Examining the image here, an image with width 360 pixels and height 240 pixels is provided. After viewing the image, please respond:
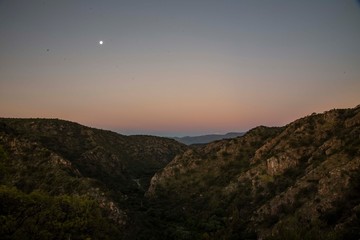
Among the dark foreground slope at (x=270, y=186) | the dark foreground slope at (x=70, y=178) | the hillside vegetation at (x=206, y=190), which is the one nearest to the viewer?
the dark foreground slope at (x=70, y=178)

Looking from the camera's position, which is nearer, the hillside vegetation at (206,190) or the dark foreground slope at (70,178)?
the dark foreground slope at (70,178)

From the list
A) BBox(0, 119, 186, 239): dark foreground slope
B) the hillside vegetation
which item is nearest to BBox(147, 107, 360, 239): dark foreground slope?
the hillside vegetation

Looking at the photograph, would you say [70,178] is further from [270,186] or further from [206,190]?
[270,186]

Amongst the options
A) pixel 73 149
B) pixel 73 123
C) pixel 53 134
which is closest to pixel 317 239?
pixel 73 149

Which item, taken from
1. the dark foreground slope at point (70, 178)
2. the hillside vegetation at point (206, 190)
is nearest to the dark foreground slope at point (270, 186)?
the hillside vegetation at point (206, 190)

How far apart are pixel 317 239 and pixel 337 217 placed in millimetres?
20234

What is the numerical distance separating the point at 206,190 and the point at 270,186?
20.2m

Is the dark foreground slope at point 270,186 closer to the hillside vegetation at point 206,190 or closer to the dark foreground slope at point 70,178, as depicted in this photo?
the hillside vegetation at point 206,190

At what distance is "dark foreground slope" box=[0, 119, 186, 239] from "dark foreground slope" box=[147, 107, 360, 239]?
13.5m

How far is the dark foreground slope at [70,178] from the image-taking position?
32719 millimetres

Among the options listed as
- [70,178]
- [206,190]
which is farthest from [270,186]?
[70,178]

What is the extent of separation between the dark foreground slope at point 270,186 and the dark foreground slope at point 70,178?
13.5 metres

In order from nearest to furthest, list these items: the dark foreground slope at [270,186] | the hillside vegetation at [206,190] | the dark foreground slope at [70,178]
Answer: the dark foreground slope at [70,178] < the hillside vegetation at [206,190] < the dark foreground slope at [270,186]

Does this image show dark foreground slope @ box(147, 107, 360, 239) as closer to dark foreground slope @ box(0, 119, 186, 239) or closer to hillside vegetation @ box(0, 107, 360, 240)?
hillside vegetation @ box(0, 107, 360, 240)
